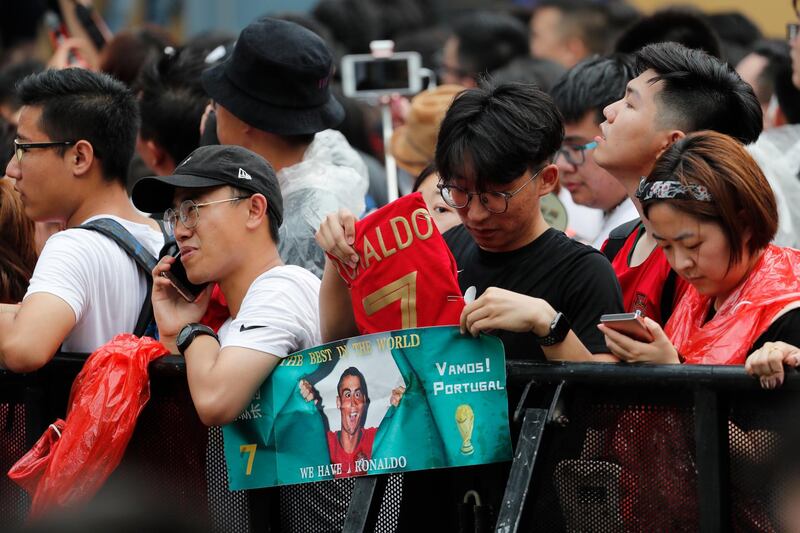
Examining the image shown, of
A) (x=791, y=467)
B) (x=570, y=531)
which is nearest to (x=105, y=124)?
(x=570, y=531)

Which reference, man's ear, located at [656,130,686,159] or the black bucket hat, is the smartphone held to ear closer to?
man's ear, located at [656,130,686,159]

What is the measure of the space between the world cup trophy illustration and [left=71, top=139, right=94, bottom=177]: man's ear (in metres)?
1.93

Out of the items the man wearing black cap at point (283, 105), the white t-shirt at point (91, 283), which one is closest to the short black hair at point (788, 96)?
the man wearing black cap at point (283, 105)

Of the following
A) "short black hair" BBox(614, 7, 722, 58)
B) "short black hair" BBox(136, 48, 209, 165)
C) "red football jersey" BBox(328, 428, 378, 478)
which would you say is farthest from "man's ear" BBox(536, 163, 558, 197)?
"short black hair" BBox(614, 7, 722, 58)

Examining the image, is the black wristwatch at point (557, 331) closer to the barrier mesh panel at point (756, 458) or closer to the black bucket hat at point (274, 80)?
the barrier mesh panel at point (756, 458)

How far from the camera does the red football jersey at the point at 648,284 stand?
347 centimetres

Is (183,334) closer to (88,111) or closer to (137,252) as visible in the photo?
(137,252)

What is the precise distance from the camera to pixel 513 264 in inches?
129

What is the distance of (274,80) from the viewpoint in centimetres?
455

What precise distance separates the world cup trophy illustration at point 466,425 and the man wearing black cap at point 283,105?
64.0 inches

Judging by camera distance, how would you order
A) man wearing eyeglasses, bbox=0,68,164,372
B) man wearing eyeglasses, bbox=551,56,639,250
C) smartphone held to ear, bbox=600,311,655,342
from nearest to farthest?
1. smartphone held to ear, bbox=600,311,655,342
2. man wearing eyeglasses, bbox=0,68,164,372
3. man wearing eyeglasses, bbox=551,56,639,250

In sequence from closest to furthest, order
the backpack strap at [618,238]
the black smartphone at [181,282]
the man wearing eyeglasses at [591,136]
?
the black smartphone at [181,282]
the backpack strap at [618,238]
the man wearing eyeglasses at [591,136]

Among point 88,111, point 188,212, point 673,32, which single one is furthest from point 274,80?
point 673,32

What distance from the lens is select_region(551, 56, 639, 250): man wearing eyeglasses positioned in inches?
177
